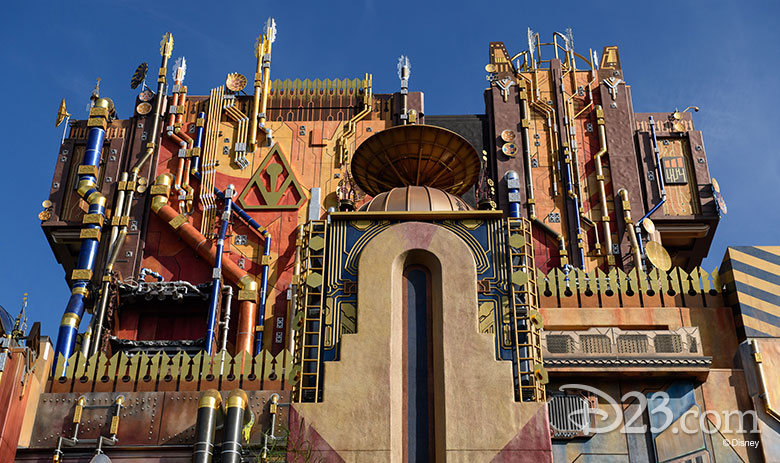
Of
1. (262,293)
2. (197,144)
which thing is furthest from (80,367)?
(197,144)

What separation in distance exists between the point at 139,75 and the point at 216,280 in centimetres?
1179

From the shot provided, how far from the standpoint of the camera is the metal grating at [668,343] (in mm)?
24250

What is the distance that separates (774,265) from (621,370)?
241 inches

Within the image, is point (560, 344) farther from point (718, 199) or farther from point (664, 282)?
point (718, 199)

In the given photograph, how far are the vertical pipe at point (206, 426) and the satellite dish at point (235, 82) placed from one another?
66.7 feet

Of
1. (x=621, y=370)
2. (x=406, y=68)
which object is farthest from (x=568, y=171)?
(x=621, y=370)

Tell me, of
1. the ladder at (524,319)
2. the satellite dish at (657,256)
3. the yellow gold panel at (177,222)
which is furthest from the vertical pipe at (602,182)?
the yellow gold panel at (177,222)

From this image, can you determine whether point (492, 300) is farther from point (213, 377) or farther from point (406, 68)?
point (406, 68)

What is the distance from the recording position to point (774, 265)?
85.0 ft

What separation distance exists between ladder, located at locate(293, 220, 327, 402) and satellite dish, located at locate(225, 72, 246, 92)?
59.5 ft

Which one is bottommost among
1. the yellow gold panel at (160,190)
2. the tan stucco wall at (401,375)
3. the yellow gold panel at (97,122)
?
the tan stucco wall at (401,375)

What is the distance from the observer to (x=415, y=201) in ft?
71.5

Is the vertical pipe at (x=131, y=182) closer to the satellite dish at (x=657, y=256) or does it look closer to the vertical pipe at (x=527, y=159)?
the vertical pipe at (x=527, y=159)

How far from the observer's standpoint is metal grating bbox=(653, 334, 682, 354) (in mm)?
24250
